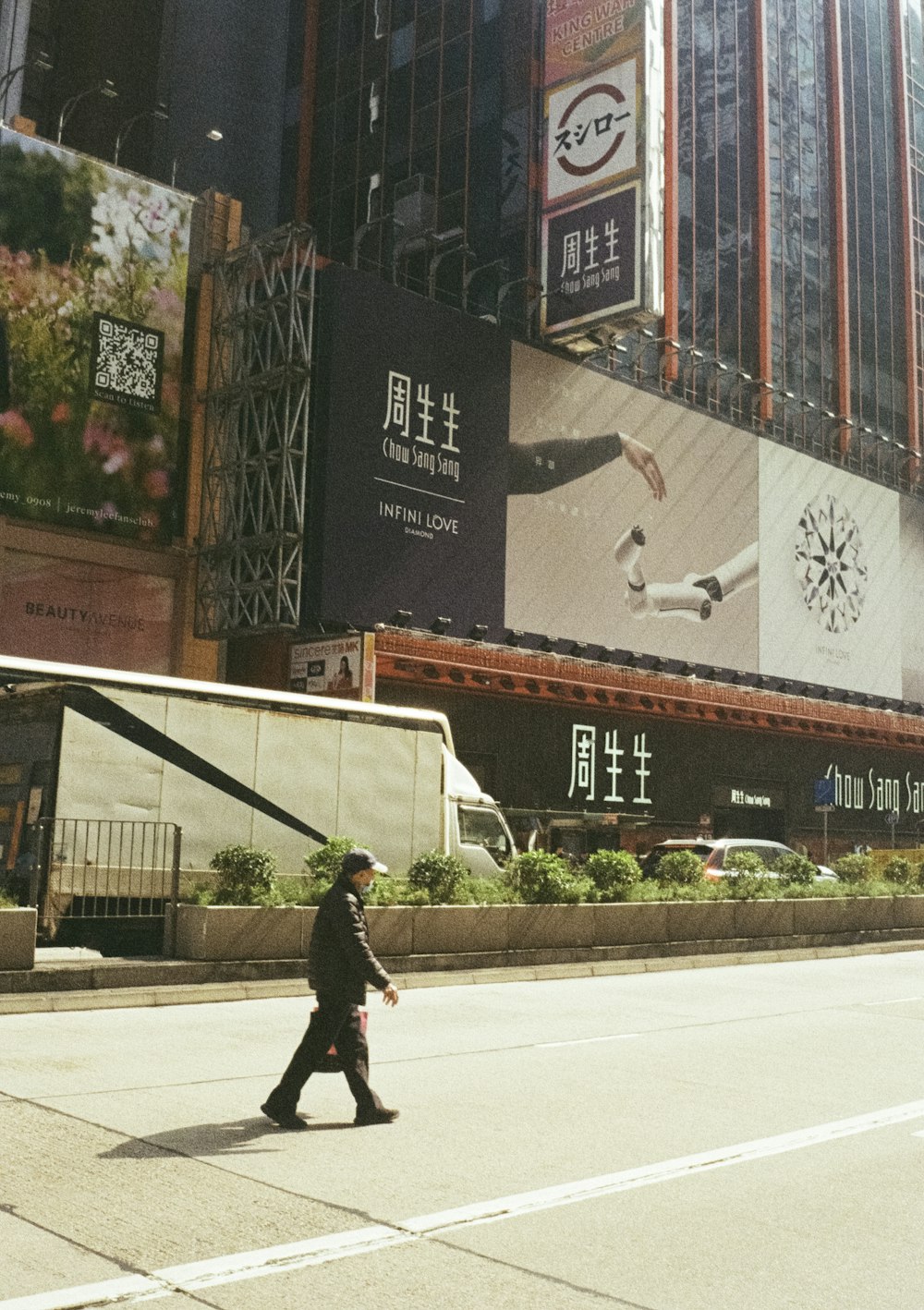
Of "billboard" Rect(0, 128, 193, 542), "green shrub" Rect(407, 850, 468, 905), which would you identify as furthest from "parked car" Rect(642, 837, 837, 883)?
"billboard" Rect(0, 128, 193, 542)

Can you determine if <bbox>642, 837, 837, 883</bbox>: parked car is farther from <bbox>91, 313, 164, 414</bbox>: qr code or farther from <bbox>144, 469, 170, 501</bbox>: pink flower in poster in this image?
<bbox>91, 313, 164, 414</bbox>: qr code

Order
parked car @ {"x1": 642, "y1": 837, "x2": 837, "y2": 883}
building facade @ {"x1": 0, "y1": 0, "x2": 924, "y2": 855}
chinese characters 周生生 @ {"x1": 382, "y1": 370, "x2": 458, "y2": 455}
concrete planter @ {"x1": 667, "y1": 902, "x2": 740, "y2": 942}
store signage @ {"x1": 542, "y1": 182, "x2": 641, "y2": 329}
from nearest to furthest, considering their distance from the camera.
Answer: concrete planter @ {"x1": 667, "y1": 902, "x2": 740, "y2": 942}, parked car @ {"x1": 642, "y1": 837, "x2": 837, "y2": 883}, building facade @ {"x1": 0, "y1": 0, "x2": 924, "y2": 855}, chinese characters 周生生 @ {"x1": 382, "y1": 370, "x2": 458, "y2": 455}, store signage @ {"x1": 542, "y1": 182, "x2": 641, "y2": 329}

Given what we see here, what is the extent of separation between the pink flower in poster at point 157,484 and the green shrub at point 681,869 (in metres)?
14.9

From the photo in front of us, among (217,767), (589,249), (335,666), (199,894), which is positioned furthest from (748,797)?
(199,894)

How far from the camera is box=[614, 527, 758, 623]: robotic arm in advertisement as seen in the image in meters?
38.5

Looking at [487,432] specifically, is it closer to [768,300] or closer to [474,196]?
[474,196]

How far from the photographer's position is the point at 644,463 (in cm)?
3947

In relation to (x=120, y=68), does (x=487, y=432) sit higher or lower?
lower

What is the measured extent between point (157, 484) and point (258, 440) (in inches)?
98.4

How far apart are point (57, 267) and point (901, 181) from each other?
125 ft

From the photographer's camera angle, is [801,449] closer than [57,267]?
No

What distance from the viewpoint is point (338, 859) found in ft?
54.8

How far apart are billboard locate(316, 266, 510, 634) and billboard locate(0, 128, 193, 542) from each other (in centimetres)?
367

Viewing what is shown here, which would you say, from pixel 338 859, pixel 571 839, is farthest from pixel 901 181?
pixel 338 859
